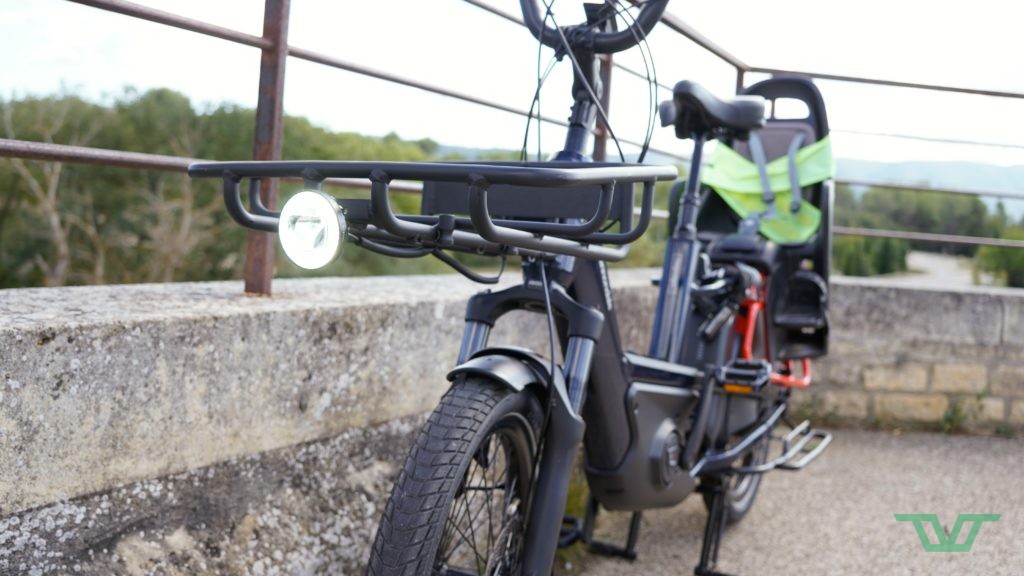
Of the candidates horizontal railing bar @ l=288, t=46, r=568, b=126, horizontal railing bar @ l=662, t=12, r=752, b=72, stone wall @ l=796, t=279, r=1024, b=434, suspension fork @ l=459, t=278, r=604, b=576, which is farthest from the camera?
stone wall @ l=796, t=279, r=1024, b=434

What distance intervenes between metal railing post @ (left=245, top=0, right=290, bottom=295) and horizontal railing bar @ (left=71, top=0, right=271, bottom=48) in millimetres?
32

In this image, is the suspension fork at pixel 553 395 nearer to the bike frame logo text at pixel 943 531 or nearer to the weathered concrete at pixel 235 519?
the weathered concrete at pixel 235 519

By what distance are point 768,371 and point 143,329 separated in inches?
67.3

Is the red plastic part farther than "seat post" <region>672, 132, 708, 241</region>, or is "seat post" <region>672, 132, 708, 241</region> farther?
the red plastic part

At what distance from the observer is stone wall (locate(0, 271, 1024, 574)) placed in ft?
5.61

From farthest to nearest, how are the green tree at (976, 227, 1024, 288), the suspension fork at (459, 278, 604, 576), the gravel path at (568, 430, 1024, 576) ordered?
the green tree at (976, 227, 1024, 288)
the gravel path at (568, 430, 1024, 576)
the suspension fork at (459, 278, 604, 576)

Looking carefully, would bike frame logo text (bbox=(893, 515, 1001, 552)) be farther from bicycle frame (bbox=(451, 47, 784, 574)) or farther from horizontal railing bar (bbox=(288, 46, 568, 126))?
horizontal railing bar (bbox=(288, 46, 568, 126))

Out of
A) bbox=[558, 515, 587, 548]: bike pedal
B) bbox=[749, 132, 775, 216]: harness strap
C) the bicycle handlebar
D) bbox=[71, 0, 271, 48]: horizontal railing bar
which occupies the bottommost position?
bbox=[558, 515, 587, 548]: bike pedal

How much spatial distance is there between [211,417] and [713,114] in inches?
57.2

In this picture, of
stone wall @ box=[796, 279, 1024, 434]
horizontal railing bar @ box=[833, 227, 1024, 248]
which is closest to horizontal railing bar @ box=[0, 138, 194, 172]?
stone wall @ box=[796, 279, 1024, 434]

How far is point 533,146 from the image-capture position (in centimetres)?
239

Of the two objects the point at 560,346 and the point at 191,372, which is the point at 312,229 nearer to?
the point at 191,372

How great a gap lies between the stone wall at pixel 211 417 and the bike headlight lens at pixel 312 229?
1.83ft

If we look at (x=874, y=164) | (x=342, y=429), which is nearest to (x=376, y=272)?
(x=874, y=164)
